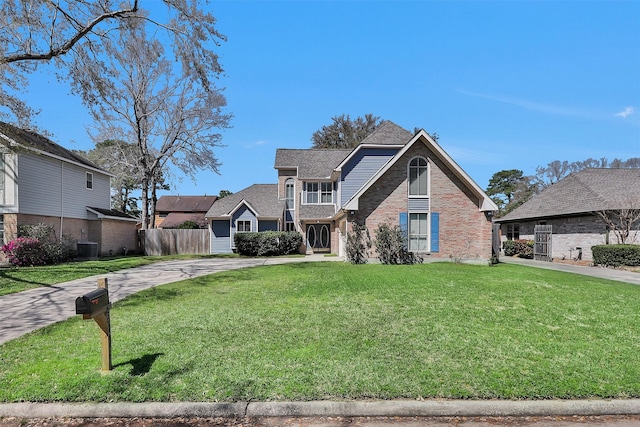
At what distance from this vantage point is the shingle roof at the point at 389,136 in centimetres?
2220

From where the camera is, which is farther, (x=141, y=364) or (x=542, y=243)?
(x=542, y=243)

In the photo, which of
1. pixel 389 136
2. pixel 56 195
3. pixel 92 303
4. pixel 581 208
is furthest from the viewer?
pixel 389 136

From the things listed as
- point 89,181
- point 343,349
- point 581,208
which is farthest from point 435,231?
point 89,181

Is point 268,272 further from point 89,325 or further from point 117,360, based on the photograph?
point 117,360

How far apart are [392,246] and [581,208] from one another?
540 inches

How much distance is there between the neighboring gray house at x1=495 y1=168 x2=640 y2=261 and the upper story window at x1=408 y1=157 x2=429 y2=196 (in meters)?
11.0

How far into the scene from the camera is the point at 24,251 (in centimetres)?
1758

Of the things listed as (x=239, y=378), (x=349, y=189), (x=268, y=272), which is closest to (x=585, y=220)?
(x=349, y=189)

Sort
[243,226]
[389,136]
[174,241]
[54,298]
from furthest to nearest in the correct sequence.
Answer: [174,241]
[243,226]
[389,136]
[54,298]

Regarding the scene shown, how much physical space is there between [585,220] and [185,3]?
24297 mm

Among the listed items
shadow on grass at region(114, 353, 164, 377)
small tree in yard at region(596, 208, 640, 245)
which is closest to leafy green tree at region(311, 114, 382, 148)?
small tree in yard at region(596, 208, 640, 245)

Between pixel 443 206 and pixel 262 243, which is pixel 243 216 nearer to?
pixel 262 243

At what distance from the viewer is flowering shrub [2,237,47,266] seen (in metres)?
→ 17.4

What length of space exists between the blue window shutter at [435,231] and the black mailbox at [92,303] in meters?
15.0
